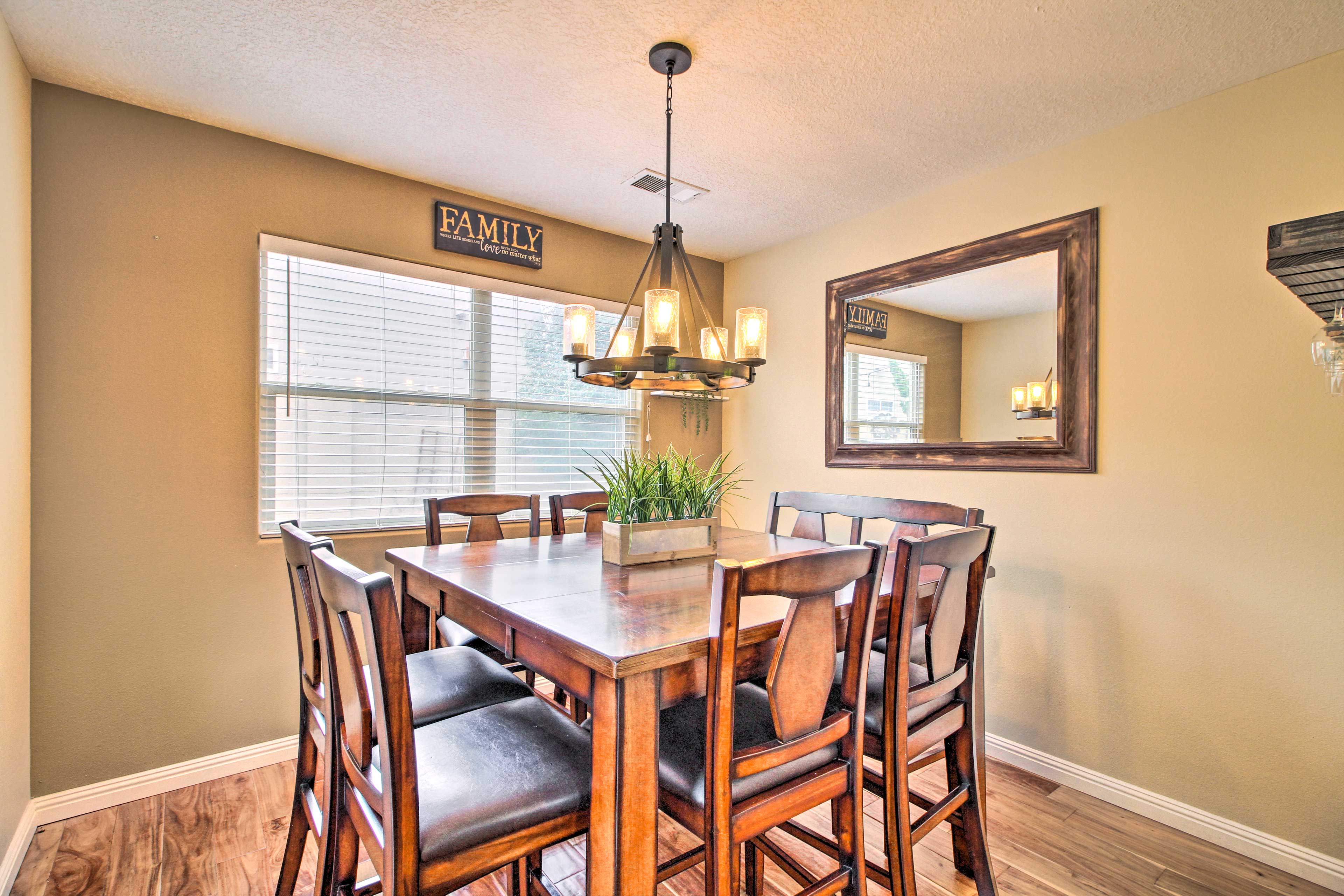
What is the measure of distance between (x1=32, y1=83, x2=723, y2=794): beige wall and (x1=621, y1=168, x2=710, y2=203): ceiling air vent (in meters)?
1.29

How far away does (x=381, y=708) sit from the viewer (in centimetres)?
102

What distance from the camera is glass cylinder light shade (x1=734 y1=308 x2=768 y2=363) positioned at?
6.84 ft

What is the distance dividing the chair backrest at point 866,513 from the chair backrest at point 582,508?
0.75 metres

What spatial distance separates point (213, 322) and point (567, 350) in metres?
1.42

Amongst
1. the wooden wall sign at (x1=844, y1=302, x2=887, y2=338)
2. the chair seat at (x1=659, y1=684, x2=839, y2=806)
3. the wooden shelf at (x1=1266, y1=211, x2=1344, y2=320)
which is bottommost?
the chair seat at (x1=659, y1=684, x2=839, y2=806)

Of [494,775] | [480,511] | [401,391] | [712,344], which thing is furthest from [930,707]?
[401,391]

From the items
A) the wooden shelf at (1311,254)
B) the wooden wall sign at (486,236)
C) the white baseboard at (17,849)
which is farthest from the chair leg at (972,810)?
the wooden wall sign at (486,236)

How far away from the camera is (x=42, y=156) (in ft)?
6.79

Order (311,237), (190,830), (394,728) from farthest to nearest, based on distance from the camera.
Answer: (311,237), (190,830), (394,728)

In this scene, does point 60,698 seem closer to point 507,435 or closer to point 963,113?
point 507,435

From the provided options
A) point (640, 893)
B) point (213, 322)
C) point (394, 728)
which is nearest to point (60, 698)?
point (213, 322)

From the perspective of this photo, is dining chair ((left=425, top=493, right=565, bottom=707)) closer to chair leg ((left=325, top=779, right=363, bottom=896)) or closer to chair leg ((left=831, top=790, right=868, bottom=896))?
chair leg ((left=325, top=779, right=363, bottom=896))

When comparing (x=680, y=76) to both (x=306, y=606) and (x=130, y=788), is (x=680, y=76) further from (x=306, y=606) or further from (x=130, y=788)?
(x=130, y=788)

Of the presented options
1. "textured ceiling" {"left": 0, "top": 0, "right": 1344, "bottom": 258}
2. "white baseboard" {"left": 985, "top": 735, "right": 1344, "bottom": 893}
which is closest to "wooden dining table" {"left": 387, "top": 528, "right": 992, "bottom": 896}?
"white baseboard" {"left": 985, "top": 735, "right": 1344, "bottom": 893}
